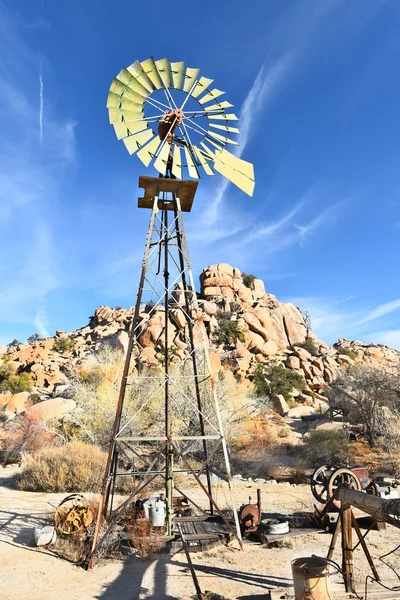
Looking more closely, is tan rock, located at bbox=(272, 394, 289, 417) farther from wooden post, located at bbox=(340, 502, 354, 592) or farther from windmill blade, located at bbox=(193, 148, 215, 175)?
wooden post, located at bbox=(340, 502, 354, 592)

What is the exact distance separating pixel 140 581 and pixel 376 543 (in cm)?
499

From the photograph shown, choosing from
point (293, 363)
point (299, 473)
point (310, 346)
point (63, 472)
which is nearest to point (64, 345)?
point (293, 363)

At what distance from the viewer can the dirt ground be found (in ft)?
19.9

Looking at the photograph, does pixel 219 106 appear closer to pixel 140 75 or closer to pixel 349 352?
pixel 140 75

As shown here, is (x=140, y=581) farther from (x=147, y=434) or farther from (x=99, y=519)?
(x=147, y=434)

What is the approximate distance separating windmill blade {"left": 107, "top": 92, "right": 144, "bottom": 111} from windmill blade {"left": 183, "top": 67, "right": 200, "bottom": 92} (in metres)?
1.07

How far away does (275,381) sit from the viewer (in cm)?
3397

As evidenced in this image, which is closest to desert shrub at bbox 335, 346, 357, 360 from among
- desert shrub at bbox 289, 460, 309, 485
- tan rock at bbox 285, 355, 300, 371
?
tan rock at bbox 285, 355, 300, 371

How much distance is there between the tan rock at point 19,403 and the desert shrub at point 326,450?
2014cm

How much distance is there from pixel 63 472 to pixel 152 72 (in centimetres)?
1215

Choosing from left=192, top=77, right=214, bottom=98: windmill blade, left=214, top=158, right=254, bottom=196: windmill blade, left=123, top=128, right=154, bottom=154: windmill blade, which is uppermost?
left=192, top=77, right=214, bottom=98: windmill blade

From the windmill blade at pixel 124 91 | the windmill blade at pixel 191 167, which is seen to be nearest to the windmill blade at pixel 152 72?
the windmill blade at pixel 124 91

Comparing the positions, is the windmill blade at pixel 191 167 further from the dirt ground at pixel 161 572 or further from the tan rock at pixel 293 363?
the tan rock at pixel 293 363

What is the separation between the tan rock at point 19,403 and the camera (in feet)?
94.8
